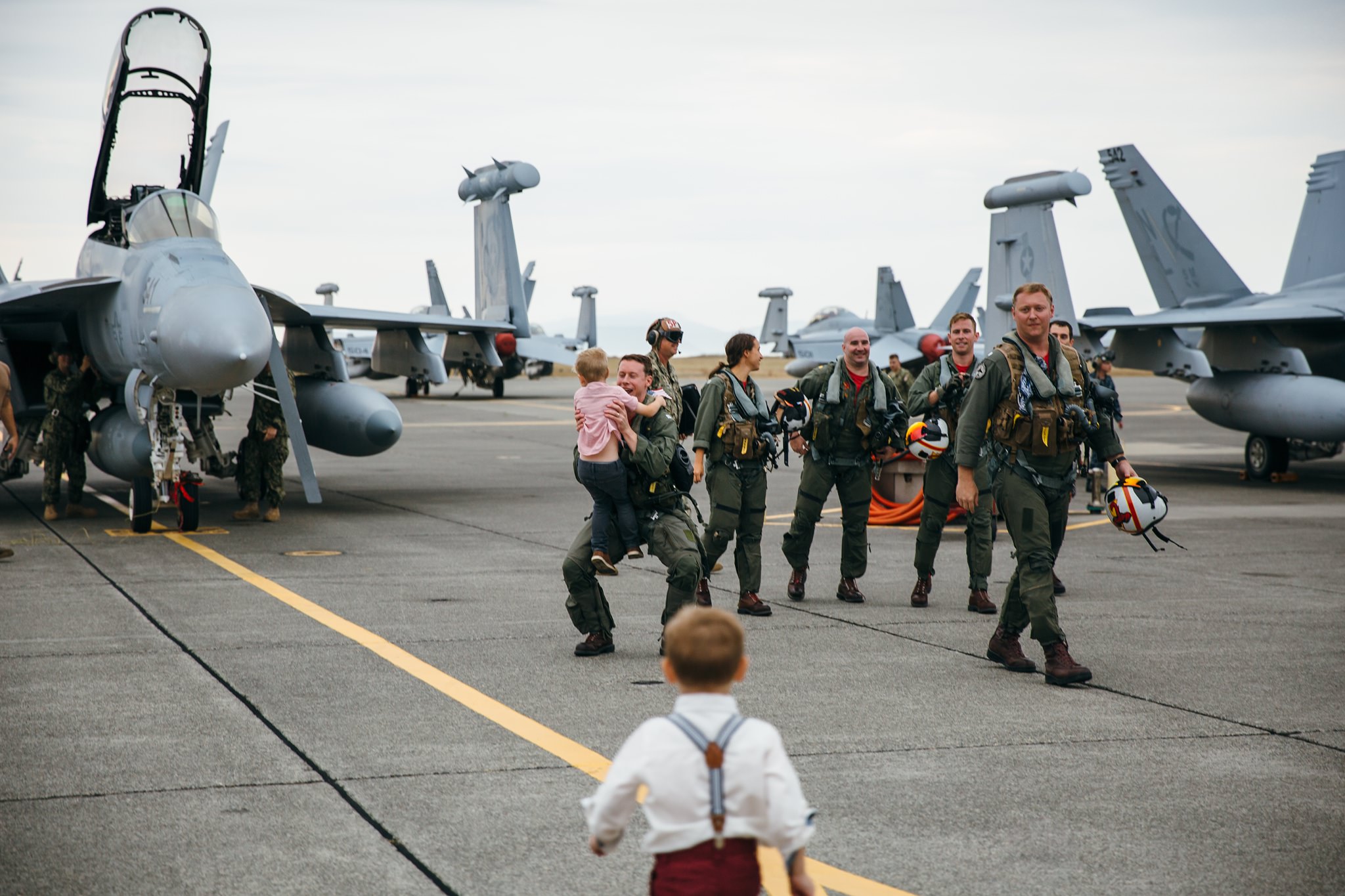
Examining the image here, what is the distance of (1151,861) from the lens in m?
4.26

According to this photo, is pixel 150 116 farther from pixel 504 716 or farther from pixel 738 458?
pixel 504 716

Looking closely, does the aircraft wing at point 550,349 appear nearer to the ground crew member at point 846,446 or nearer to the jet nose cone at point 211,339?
the jet nose cone at point 211,339

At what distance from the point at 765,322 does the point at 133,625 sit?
46.3 metres

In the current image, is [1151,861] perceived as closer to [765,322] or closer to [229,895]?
[229,895]

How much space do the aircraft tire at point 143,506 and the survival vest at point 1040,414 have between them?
8.99 meters

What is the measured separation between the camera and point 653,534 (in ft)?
23.8

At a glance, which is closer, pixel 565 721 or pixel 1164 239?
pixel 565 721

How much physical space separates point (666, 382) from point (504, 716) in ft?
10.3

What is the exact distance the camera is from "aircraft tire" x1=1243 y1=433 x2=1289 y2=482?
1869 cm

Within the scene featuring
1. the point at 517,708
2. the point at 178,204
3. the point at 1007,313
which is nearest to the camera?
the point at 517,708

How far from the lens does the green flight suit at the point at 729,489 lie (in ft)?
28.1

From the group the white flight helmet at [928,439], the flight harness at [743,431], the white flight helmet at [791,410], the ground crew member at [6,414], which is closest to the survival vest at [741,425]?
the flight harness at [743,431]

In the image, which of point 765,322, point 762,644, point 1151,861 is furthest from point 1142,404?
point 1151,861

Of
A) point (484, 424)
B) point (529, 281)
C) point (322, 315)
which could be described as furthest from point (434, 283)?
point (322, 315)
